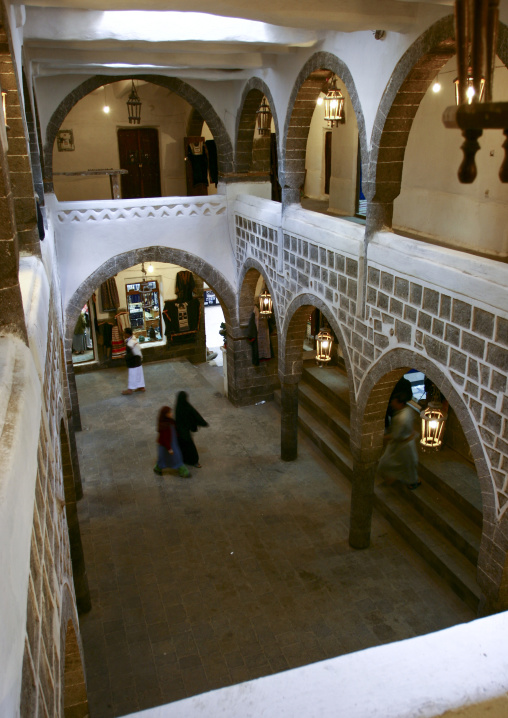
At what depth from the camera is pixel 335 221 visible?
7.66 metres

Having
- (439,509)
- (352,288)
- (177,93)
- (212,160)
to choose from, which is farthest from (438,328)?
(212,160)

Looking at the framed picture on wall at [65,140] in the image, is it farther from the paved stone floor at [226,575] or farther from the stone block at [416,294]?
the stone block at [416,294]

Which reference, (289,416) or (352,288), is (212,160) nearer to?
(289,416)

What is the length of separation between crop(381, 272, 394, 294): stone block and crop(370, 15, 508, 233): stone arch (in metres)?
0.55

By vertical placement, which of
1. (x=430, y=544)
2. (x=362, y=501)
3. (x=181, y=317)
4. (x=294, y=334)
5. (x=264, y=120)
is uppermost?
(x=264, y=120)

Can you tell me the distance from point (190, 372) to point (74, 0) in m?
9.60

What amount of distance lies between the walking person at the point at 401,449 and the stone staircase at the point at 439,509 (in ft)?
0.83

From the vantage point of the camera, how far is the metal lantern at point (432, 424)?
6.45 metres

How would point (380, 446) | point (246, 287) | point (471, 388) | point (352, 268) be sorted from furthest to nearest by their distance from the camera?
point (246, 287) → point (380, 446) → point (352, 268) → point (471, 388)

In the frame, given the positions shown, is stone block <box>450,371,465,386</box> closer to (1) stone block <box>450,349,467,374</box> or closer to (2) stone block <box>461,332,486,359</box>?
(1) stone block <box>450,349,467,374</box>

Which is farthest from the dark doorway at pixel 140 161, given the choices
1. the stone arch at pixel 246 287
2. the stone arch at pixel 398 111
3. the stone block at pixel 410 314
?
the stone block at pixel 410 314

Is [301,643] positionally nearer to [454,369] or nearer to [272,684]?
[454,369]

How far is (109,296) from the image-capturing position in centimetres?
1414

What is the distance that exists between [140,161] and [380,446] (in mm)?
9978
